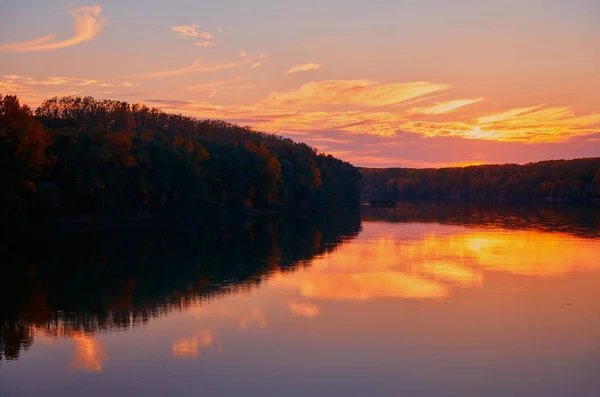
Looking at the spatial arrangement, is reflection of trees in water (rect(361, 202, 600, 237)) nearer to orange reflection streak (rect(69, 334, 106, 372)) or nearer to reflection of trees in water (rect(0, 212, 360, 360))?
reflection of trees in water (rect(0, 212, 360, 360))

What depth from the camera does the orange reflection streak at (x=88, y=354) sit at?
45.0 ft

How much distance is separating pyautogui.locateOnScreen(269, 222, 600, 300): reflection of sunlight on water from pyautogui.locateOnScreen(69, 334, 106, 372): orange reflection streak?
588 centimetres

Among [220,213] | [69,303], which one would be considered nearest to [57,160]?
[220,213]

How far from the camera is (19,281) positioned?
2491 cm

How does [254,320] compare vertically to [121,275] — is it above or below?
below

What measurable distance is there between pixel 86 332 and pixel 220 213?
5885 centimetres

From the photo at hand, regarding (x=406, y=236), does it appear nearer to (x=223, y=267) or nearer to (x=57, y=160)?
(x=223, y=267)

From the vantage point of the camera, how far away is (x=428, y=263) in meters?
30.7

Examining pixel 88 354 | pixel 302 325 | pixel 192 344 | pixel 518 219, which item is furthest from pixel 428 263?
pixel 518 219

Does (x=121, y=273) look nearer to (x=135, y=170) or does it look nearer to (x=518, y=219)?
(x=135, y=170)

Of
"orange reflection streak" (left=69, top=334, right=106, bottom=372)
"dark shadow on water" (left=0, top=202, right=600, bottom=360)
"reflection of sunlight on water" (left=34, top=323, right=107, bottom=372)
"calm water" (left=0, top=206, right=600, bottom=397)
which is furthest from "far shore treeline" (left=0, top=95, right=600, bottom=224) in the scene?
"orange reflection streak" (left=69, top=334, right=106, bottom=372)

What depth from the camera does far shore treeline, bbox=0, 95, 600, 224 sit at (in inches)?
1829

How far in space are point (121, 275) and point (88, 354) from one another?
12679 mm

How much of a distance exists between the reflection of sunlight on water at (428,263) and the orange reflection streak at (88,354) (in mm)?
5883
